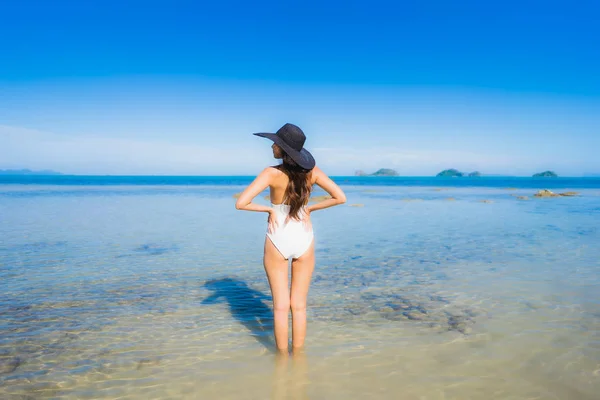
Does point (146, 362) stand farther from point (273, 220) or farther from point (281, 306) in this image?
point (273, 220)

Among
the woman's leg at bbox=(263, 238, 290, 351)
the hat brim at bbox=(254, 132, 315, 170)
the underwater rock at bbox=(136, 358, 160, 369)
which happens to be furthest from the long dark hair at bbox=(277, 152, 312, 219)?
the underwater rock at bbox=(136, 358, 160, 369)

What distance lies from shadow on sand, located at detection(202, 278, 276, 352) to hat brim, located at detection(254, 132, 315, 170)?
3.29m

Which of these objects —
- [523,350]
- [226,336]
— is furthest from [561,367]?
[226,336]

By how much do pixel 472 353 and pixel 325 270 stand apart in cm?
601

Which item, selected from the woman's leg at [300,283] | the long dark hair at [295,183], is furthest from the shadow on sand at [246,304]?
the long dark hair at [295,183]

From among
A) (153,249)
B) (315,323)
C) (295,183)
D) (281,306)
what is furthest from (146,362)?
(153,249)

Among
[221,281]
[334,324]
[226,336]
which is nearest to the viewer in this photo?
[226,336]

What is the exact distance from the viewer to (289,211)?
573cm

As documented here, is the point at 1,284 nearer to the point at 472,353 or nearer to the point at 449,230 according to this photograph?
the point at 472,353

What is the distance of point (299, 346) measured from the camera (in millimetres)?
6312

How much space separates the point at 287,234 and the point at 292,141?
4.50 ft

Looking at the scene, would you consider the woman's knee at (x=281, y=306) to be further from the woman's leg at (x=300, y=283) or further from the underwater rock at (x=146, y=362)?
the underwater rock at (x=146, y=362)

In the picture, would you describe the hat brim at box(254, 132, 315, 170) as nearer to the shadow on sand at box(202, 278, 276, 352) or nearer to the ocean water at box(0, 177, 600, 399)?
the ocean water at box(0, 177, 600, 399)

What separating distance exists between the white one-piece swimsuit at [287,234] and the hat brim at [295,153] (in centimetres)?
73
